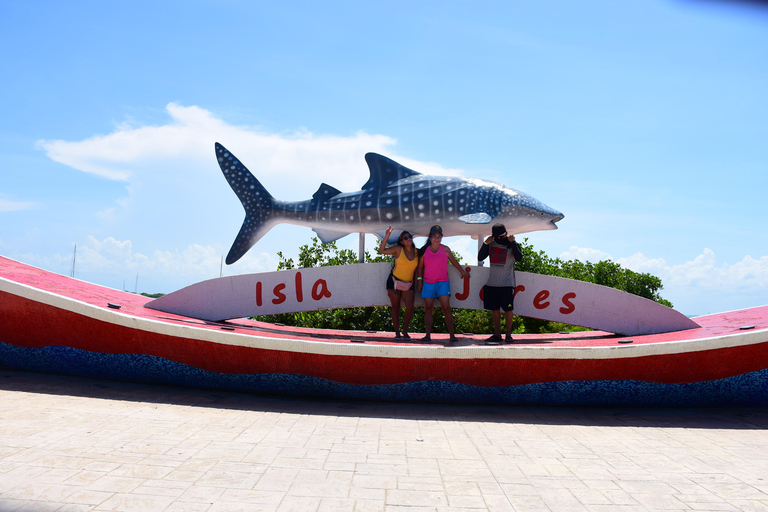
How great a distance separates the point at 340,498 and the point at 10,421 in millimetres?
3693

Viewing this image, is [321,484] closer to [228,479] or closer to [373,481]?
[373,481]

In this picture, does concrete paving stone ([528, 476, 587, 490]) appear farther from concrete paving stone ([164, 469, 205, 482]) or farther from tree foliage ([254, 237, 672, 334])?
tree foliage ([254, 237, 672, 334])

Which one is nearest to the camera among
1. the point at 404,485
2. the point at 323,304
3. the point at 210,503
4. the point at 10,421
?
the point at 210,503

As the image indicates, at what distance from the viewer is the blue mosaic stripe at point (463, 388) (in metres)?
6.69

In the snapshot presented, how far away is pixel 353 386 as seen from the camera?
6.81 meters

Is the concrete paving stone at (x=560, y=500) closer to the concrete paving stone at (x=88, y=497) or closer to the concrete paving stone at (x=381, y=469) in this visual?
the concrete paving stone at (x=381, y=469)

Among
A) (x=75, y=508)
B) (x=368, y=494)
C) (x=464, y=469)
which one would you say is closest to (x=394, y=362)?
(x=464, y=469)

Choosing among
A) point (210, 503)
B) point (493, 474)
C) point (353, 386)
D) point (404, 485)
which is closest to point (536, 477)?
point (493, 474)

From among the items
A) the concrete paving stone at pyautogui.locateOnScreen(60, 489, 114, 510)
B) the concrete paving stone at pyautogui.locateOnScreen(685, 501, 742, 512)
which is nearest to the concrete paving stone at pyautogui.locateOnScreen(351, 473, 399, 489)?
the concrete paving stone at pyautogui.locateOnScreen(60, 489, 114, 510)

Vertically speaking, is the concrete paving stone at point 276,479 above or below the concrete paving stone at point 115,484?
below

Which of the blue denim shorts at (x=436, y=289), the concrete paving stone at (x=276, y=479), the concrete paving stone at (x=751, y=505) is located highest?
the blue denim shorts at (x=436, y=289)

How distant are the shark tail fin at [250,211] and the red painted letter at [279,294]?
47.6 inches

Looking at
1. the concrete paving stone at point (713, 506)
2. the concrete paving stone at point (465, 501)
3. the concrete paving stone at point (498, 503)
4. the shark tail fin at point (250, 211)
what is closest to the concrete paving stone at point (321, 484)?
the concrete paving stone at point (465, 501)

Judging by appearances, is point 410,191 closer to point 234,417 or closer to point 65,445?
point 234,417
